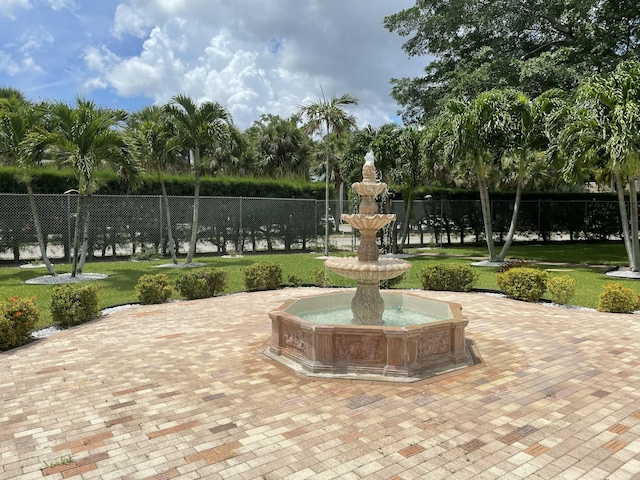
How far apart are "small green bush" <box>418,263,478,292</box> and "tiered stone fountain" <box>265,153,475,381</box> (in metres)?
4.47

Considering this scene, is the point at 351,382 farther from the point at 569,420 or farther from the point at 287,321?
the point at 569,420

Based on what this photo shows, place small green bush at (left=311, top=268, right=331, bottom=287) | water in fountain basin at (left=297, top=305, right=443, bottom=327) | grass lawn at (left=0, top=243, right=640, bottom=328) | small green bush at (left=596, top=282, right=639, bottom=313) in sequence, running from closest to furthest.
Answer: water in fountain basin at (left=297, top=305, right=443, bottom=327) → small green bush at (left=596, top=282, right=639, bottom=313) → grass lawn at (left=0, top=243, right=640, bottom=328) → small green bush at (left=311, top=268, right=331, bottom=287)

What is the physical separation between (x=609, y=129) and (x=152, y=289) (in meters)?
12.5

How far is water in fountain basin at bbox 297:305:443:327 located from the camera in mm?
7359

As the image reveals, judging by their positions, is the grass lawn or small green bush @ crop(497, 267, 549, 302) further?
the grass lawn

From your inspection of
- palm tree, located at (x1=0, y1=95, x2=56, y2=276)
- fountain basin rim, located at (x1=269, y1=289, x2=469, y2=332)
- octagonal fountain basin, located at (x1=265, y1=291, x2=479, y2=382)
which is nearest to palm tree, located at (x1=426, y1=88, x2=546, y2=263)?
fountain basin rim, located at (x1=269, y1=289, x2=469, y2=332)

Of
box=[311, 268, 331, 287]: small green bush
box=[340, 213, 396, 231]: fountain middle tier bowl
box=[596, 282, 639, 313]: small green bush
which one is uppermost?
box=[340, 213, 396, 231]: fountain middle tier bowl

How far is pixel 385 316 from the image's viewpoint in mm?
7824

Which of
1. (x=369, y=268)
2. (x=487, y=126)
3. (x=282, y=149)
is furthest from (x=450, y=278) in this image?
(x=282, y=149)

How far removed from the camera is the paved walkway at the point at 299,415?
355cm

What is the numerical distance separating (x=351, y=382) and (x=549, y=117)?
40.9 ft

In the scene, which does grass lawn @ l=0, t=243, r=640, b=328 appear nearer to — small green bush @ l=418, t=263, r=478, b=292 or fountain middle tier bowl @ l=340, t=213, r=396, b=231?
small green bush @ l=418, t=263, r=478, b=292

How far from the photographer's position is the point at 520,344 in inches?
268

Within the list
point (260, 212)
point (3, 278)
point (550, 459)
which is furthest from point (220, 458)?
point (260, 212)
